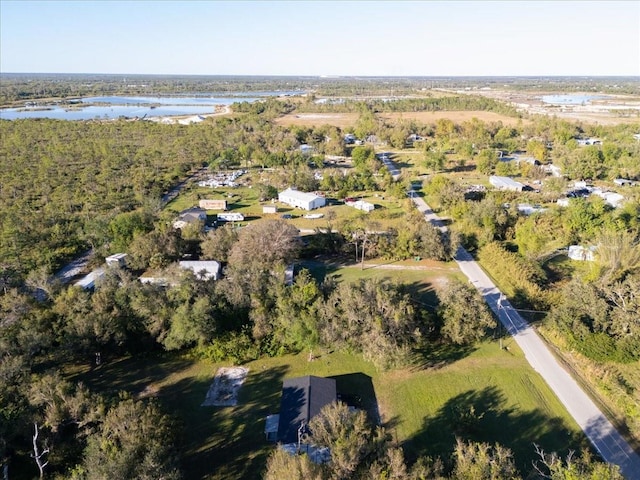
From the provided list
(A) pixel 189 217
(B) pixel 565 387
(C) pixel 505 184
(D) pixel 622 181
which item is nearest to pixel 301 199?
(A) pixel 189 217

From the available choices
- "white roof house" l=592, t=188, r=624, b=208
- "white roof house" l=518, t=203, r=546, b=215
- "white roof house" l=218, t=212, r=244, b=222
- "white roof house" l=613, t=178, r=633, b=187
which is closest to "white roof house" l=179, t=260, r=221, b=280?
"white roof house" l=218, t=212, r=244, b=222

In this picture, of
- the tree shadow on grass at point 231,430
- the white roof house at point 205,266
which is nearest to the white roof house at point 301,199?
the white roof house at point 205,266

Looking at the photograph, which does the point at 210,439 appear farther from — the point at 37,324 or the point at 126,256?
the point at 126,256

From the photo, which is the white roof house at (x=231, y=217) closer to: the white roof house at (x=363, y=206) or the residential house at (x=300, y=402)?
the white roof house at (x=363, y=206)

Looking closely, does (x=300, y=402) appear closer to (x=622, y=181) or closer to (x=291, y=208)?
(x=291, y=208)

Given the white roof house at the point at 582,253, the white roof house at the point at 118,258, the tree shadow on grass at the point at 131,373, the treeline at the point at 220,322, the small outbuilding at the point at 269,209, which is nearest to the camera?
the treeline at the point at 220,322

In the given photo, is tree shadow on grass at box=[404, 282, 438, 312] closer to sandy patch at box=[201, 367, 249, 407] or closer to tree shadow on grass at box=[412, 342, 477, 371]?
tree shadow on grass at box=[412, 342, 477, 371]
